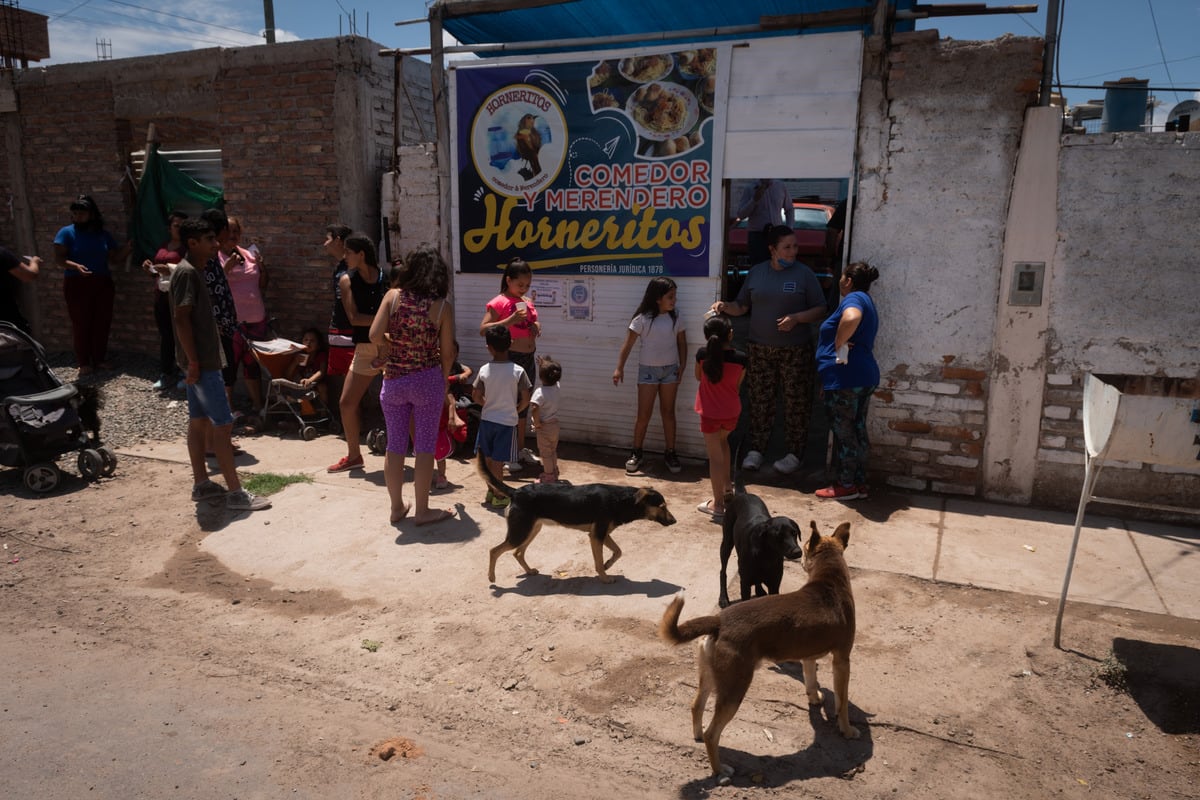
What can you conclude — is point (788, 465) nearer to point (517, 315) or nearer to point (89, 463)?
point (517, 315)

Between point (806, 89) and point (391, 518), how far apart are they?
4.89m

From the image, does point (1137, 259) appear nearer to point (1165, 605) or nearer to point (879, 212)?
point (879, 212)

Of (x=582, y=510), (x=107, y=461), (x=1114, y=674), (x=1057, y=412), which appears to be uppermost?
(x=1057, y=412)

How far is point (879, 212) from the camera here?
263 inches

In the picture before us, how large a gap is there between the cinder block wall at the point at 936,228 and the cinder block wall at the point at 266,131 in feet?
18.2

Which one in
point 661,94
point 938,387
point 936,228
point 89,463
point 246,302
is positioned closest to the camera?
point 936,228

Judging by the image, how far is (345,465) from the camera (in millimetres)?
7395

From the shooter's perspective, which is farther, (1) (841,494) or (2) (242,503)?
(1) (841,494)

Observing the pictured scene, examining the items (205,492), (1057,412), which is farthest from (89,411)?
(1057,412)

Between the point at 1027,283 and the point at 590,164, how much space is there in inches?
156

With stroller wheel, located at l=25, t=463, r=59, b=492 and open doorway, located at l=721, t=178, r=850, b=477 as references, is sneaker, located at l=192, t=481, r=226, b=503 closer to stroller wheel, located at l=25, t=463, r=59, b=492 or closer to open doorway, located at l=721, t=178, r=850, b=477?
stroller wheel, located at l=25, t=463, r=59, b=492

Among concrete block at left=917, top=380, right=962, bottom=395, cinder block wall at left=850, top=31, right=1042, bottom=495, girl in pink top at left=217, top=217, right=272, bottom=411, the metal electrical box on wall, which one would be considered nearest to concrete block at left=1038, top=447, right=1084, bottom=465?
cinder block wall at left=850, top=31, right=1042, bottom=495

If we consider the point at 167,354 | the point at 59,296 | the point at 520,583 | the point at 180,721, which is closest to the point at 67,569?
the point at 180,721

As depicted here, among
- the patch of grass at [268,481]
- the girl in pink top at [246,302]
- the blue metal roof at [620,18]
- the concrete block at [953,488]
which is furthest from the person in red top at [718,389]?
the girl in pink top at [246,302]
